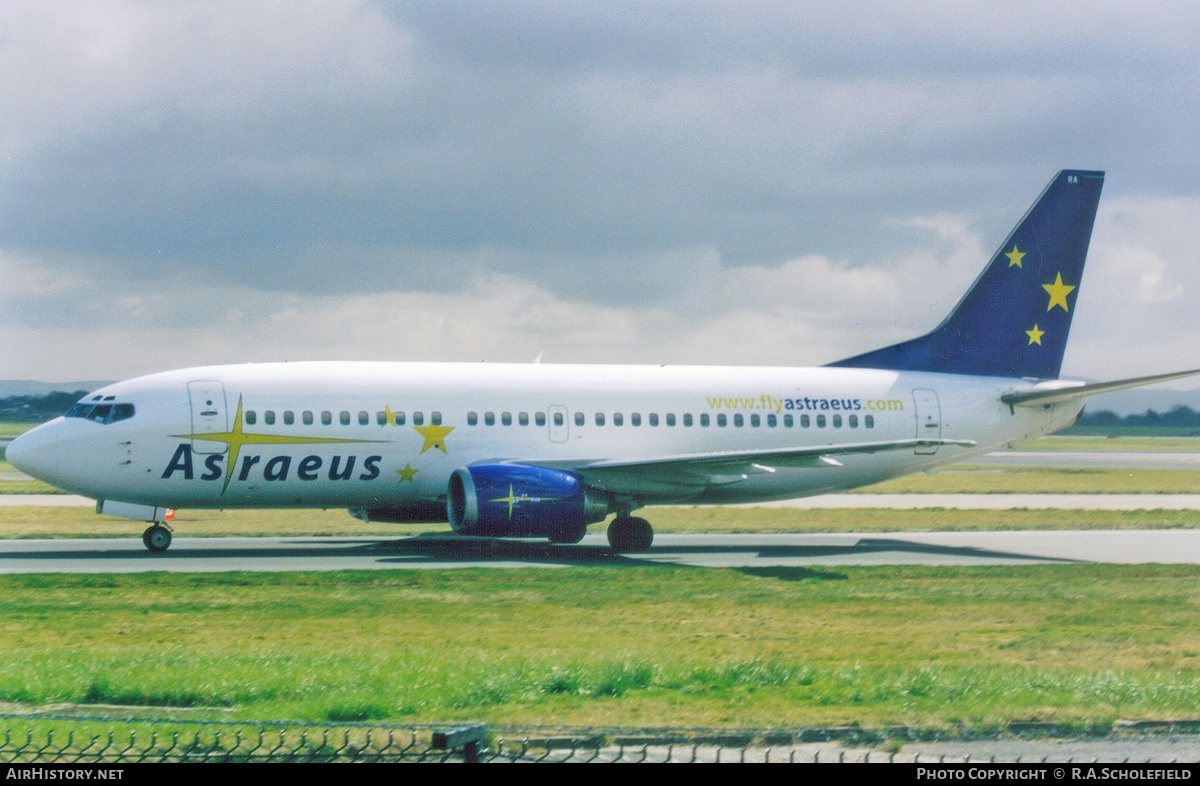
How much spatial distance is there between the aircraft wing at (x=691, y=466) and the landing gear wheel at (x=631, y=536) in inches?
29.9

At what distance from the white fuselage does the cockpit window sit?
0.37 ft

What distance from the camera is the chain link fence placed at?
849 cm

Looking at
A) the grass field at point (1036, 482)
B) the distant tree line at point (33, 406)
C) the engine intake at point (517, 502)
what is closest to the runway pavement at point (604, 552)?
the engine intake at point (517, 502)

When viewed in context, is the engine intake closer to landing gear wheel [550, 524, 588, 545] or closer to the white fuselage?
landing gear wheel [550, 524, 588, 545]

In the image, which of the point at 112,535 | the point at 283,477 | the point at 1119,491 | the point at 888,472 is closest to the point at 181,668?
the point at 283,477

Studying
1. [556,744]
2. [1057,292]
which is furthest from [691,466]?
[556,744]

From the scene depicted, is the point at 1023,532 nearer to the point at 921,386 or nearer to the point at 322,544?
the point at 921,386

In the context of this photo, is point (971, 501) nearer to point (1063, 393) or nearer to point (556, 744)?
point (1063, 393)

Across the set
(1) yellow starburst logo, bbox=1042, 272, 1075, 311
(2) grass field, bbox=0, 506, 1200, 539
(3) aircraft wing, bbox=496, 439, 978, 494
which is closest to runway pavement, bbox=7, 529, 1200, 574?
(3) aircraft wing, bbox=496, 439, 978, 494

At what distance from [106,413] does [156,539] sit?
288cm

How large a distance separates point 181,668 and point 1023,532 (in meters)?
25.3

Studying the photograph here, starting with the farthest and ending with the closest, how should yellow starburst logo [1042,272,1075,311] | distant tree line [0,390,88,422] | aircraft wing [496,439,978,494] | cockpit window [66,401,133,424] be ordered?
1. distant tree line [0,390,88,422]
2. yellow starburst logo [1042,272,1075,311]
3. aircraft wing [496,439,978,494]
4. cockpit window [66,401,133,424]

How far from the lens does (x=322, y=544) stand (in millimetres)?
28609

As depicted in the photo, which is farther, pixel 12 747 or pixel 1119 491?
pixel 1119 491
